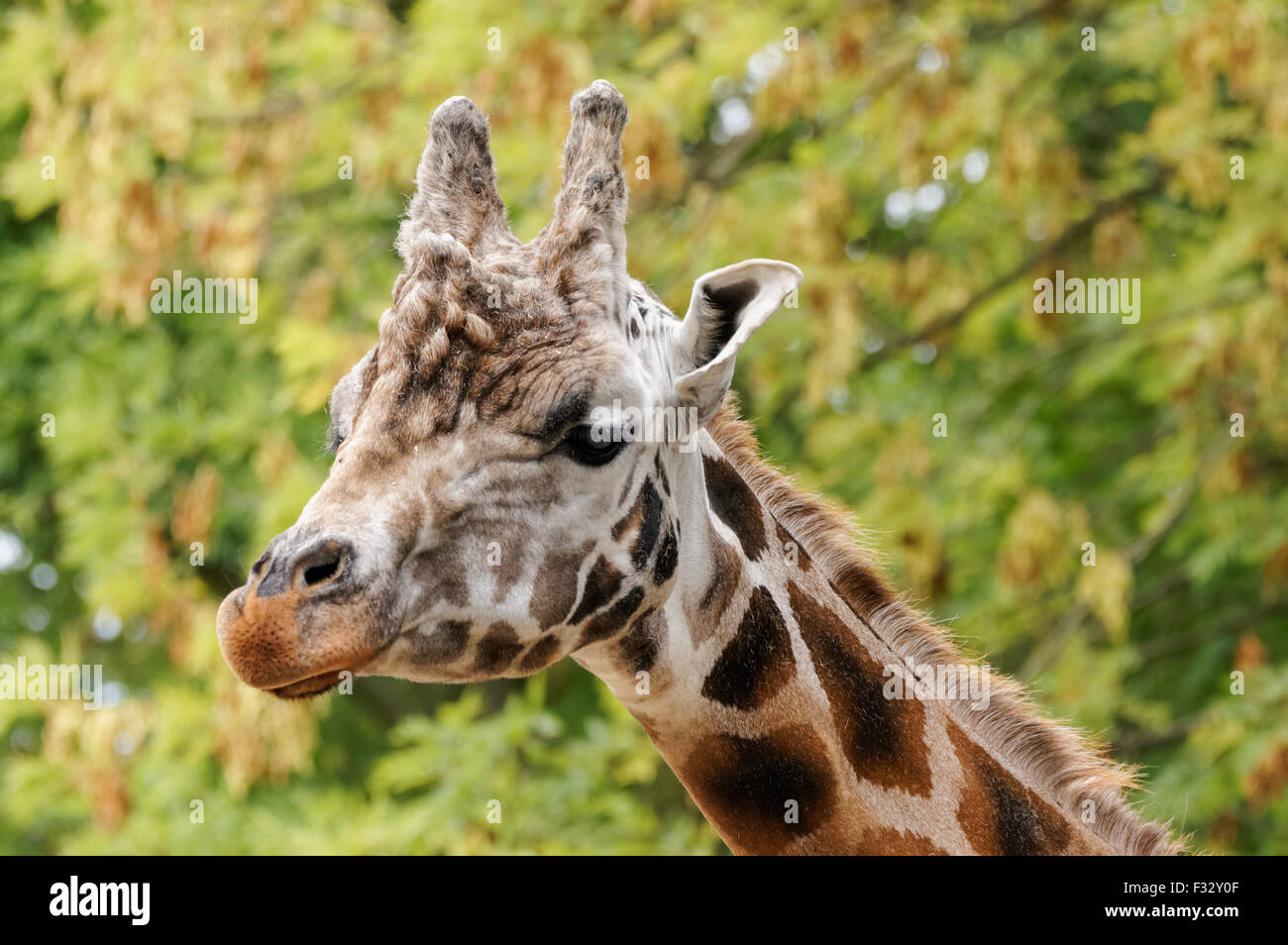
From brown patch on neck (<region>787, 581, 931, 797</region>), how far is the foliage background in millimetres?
5048

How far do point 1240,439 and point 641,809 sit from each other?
15.5 ft

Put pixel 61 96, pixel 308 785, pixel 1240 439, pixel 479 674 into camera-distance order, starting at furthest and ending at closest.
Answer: pixel 308 785
pixel 61 96
pixel 1240 439
pixel 479 674

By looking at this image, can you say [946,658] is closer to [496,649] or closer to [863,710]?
[863,710]

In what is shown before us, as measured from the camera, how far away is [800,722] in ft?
12.1

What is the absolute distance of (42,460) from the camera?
48.4ft

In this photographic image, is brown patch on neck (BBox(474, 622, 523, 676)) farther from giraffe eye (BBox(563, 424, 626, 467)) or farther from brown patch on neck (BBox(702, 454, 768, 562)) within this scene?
brown patch on neck (BBox(702, 454, 768, 562))

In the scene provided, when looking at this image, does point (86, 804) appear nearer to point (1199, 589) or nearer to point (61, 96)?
point (61, 96)

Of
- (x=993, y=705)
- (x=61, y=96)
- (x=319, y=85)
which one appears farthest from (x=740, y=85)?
(x=993, y=705)

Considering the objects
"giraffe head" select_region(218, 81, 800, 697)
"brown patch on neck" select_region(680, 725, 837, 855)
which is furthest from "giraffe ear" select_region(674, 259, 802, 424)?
"brown patch on neck" select_region(680, 725, 837, 855)

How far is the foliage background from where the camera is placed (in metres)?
9.11

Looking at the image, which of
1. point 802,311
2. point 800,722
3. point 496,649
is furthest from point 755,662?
point 802,311

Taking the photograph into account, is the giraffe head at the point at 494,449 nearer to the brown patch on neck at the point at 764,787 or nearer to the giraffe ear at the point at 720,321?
the giraffe ear at the point at 720,321

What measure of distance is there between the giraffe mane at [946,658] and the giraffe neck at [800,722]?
0.01m

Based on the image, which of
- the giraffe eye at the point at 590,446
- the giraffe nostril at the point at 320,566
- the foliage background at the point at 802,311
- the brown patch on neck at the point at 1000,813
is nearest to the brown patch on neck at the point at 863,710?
the brown patch on neck at the point at 1000,813
